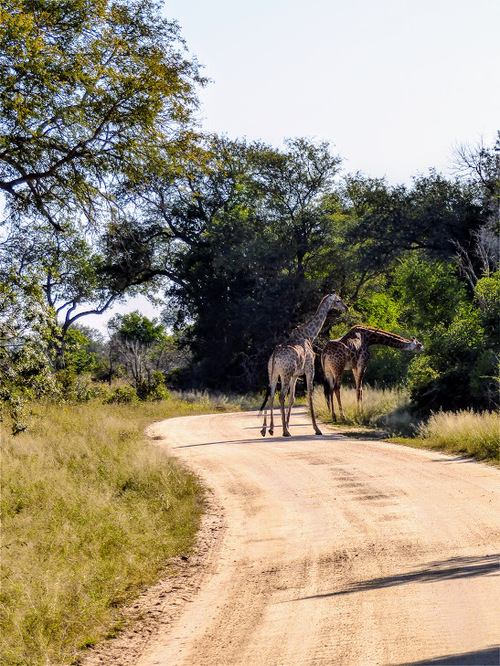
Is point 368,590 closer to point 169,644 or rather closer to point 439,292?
point 169,644

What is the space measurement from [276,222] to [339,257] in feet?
14.4

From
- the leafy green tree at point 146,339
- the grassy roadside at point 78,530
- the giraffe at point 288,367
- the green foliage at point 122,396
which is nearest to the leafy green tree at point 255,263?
the leafy green tree at point 146,339

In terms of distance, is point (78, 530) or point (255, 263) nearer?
point (78, 530)

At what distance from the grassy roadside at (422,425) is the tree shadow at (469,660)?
401 inches

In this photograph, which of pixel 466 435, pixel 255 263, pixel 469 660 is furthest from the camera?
pixel 255 263

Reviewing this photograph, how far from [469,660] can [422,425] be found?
15692mm

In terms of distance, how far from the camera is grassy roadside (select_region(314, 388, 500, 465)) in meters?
16.6

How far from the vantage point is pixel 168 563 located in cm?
938

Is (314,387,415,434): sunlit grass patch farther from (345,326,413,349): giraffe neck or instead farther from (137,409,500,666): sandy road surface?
(137,409,500,666): sandy road surface

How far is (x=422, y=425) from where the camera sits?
20.8m

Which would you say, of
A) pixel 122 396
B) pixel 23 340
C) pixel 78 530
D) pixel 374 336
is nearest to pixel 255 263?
pixel 122 396

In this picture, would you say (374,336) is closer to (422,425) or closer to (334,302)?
(334,302)

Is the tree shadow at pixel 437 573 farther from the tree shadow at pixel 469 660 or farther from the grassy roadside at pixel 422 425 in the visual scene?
the grassy roadside at pixel 422 425

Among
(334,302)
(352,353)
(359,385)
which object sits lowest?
(359,385)
